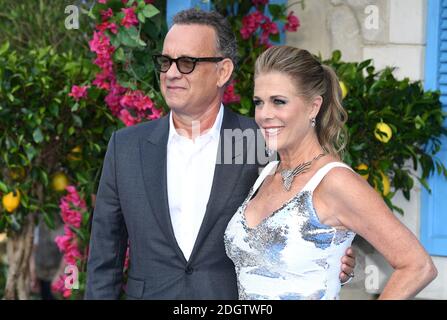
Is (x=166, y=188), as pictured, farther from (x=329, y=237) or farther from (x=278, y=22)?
(x=278, y=22)

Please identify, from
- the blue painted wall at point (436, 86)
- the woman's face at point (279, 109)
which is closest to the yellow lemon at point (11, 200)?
the blue painted wall at point (436, 86)

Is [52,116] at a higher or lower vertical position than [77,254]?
higher

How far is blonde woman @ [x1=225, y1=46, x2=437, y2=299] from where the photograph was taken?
3006mm

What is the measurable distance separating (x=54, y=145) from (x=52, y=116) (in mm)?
280

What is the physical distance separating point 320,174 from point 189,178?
0.62 metres

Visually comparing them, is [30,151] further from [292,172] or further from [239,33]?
[292,172]

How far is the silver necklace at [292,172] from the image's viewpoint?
329 centimetres

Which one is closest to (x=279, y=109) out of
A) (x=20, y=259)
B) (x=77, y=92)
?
(x=77, y=92)

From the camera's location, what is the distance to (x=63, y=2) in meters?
6.80

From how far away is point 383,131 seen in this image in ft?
17.1

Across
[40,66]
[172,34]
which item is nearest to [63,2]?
[40,66]

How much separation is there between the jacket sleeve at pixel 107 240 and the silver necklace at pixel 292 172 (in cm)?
68

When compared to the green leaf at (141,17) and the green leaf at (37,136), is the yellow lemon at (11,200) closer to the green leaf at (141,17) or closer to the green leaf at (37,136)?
the green leaf at (37,136)

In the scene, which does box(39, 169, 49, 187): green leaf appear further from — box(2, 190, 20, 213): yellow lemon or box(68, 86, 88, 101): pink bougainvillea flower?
box(68, 86, 88, 101): pink bougainvillea flower
